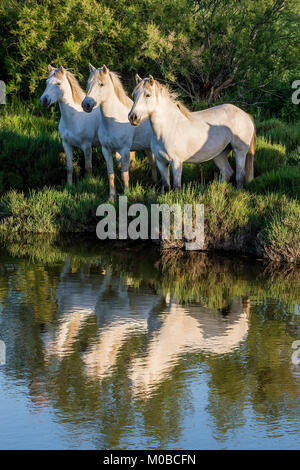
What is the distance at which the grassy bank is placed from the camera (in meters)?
10.5

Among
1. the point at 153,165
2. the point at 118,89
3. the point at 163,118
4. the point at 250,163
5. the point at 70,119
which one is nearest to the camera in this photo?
the point at 163,118

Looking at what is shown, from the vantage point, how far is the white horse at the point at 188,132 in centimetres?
1098

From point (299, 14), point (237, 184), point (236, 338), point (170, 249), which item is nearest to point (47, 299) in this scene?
point (236, 338)

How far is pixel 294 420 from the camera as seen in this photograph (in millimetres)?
4949

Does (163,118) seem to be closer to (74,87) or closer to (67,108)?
(67,108)

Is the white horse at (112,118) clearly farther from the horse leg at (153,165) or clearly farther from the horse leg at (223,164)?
the horse leg at (223,164)

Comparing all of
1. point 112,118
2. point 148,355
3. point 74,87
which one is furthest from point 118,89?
point 148,355

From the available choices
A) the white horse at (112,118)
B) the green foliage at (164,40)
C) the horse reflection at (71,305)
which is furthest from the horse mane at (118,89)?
the green foliage at (164,40)

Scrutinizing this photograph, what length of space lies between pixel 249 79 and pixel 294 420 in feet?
43.2

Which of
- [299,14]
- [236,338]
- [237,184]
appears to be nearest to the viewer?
[236,338]

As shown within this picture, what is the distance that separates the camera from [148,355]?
6.16 metres

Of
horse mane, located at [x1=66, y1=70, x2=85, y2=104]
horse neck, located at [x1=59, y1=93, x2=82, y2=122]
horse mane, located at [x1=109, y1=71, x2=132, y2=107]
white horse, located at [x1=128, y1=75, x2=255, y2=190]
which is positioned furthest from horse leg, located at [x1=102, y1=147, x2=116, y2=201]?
horse mane, located at [x1=66, y1=70, x2=85, y2=104]

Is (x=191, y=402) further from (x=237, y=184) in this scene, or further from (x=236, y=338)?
(x=237, y=184)

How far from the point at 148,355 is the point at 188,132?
5902mm
